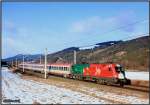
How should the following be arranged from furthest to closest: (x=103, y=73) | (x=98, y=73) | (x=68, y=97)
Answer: (x=98, y=73)
(x=103, y=73)
(x=68, y=97)

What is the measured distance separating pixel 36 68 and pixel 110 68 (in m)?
61.4

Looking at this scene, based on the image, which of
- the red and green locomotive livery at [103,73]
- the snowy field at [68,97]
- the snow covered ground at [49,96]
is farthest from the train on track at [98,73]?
the snow covered ground at [49,96]

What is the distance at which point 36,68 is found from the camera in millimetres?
102688

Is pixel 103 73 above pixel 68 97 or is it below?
above

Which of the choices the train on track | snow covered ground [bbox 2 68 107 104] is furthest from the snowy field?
the train on track

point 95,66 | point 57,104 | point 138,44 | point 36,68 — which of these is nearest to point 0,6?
point 57,104

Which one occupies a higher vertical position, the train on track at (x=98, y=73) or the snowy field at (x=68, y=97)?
the train on track at (x=98, y=73)

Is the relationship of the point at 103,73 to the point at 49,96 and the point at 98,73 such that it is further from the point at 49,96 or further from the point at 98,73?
the point at 49,96

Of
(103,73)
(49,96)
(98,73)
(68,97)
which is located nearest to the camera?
(68,97)

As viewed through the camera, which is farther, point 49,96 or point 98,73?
point 98,73

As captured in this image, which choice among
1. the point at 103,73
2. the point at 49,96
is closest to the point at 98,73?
the point at 103,73

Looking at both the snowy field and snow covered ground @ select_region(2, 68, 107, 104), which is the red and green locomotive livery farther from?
snow covered ground @ select_region(2, 68, 107, 104)

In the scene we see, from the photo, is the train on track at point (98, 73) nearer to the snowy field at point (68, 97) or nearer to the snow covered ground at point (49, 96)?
the snowy field at point (68, 97)

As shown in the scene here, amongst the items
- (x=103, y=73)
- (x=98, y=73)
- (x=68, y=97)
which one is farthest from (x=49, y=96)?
(x=98, y=73)
